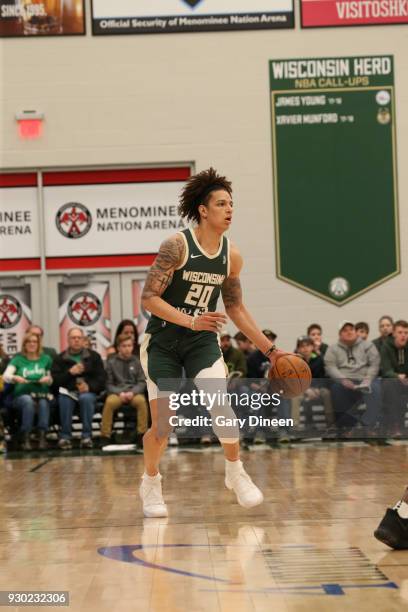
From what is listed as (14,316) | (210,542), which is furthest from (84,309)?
(210,542)

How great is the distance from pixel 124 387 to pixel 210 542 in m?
6.41

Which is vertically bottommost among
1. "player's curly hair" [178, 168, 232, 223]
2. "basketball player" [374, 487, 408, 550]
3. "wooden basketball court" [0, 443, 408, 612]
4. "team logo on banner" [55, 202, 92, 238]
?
"wooden basketball court" [0, 443, 408, 612]

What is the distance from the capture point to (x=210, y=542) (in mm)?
4836

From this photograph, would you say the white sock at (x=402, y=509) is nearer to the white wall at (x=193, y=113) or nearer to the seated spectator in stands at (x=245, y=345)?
the seated spectator in stands at (x=245, y=345)

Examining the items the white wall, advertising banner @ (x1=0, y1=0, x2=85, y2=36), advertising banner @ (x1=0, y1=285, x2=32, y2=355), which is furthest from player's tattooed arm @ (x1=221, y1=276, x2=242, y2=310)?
advertising banner @ (x1=0, y1=0, x2=85, y2=36)

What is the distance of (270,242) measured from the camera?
44.8 ft

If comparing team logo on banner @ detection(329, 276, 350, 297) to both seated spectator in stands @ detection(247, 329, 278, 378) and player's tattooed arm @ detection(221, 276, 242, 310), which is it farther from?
player's tattooed arm @ detection(221, 276, 242, 310)

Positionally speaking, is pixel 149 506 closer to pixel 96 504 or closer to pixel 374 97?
pixel 96 504

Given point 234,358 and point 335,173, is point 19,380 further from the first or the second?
point 335,173

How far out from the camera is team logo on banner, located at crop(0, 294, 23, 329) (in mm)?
13844

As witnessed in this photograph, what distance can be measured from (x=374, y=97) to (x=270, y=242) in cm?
242

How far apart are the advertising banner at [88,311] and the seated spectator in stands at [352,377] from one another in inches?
151

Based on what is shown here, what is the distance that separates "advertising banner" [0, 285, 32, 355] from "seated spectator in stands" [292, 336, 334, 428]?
4.27m

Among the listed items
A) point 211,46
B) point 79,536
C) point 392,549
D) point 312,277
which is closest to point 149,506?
point 79,536
